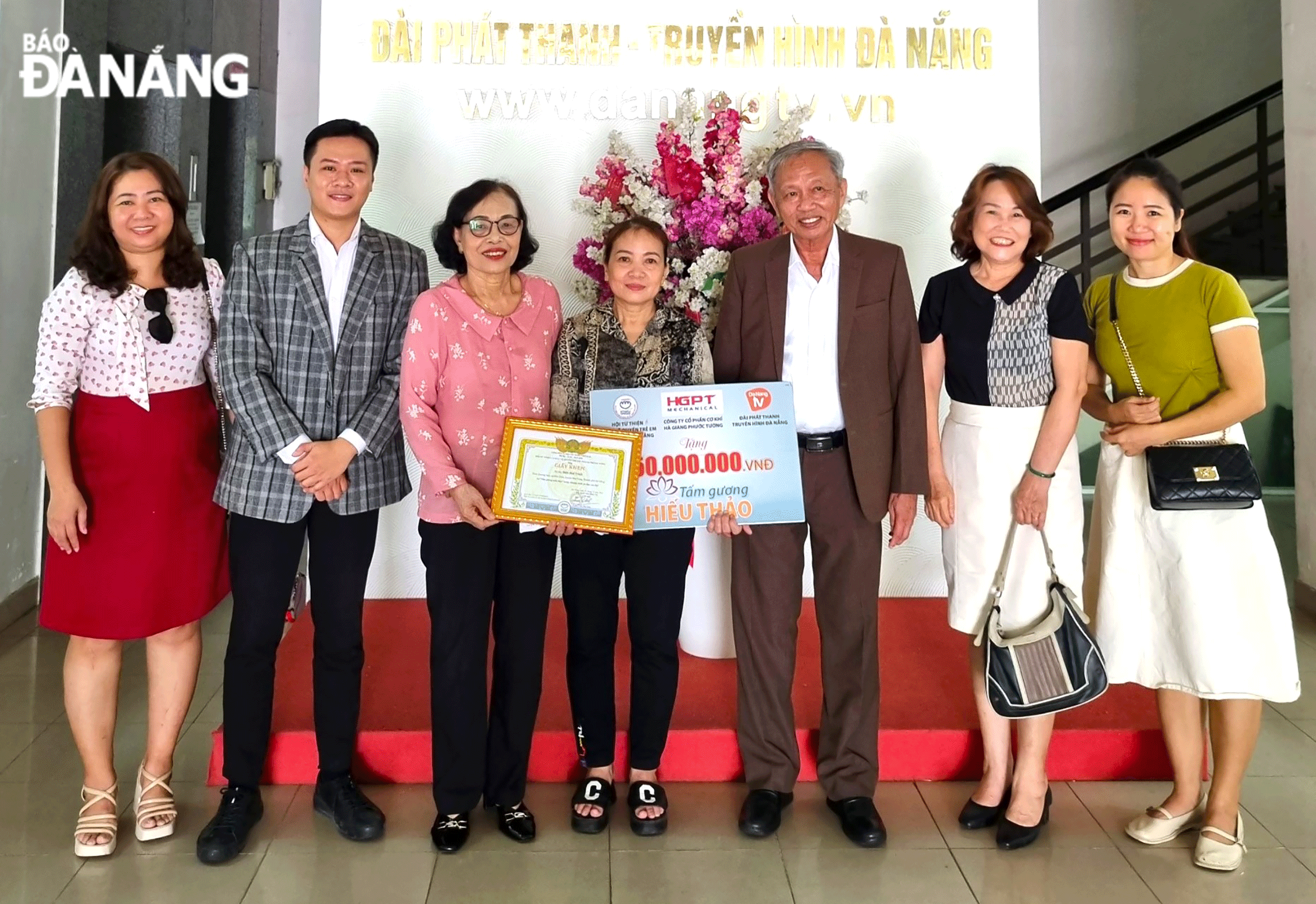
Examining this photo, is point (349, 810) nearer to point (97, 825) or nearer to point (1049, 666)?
point (97, 825)

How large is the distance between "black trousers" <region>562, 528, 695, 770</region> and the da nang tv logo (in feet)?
1.12

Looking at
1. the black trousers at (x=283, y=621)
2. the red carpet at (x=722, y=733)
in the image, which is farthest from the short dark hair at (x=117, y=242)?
the red carpet at (x=722, y=733)

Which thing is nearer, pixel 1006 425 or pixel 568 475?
pixel 568 475

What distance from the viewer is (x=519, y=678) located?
7.63 ft

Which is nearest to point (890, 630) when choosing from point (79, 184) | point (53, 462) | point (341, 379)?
point (341, 379)

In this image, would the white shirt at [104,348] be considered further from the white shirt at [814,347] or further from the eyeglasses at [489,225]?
the white shirt at [814,347]

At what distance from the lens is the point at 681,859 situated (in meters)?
2.32

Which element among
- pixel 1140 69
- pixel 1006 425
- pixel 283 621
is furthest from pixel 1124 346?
pixel 1140 69

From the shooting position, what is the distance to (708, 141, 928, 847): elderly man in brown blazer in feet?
7.65

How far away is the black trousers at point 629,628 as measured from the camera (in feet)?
7.51

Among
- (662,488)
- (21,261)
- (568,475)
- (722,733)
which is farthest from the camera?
(21,261)

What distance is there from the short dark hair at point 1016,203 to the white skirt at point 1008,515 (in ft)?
1.32

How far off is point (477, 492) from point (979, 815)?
1532 mm

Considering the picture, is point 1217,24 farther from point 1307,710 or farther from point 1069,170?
point 1307,710
